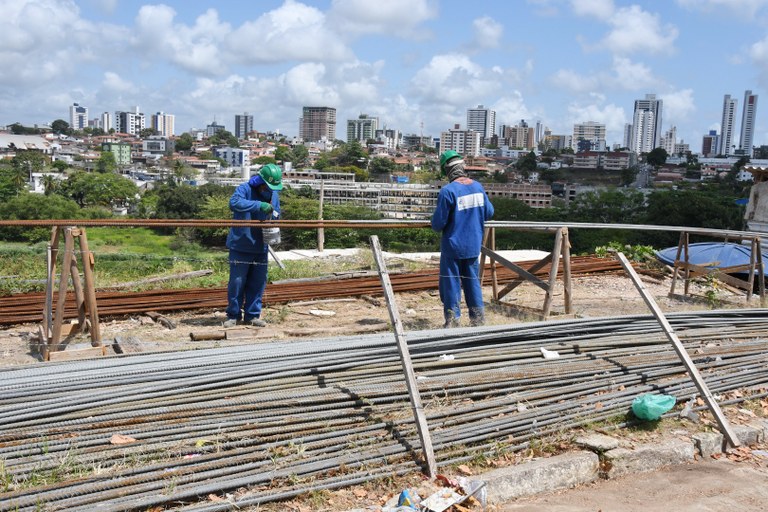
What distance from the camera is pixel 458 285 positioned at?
6574 millimetres

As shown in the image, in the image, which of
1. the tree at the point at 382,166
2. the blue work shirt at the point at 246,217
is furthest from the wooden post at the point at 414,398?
the tree at the point at 382,166

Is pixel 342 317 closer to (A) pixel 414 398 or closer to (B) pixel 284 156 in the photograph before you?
(A) pixel 414 398

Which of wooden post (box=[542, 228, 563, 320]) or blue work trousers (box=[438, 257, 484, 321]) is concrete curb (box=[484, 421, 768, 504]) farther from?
wooden post (box=[542, 228, 563, 320])

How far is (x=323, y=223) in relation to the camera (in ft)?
21.6

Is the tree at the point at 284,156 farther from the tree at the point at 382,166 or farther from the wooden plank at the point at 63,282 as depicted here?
the wooden plank at the point at 63,282

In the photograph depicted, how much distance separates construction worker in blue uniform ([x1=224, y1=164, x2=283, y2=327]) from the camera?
272 inches

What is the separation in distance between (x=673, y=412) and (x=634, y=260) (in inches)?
306

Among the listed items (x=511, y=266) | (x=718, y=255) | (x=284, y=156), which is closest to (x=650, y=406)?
(x=511, y=266)

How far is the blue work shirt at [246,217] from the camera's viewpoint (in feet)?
22.6

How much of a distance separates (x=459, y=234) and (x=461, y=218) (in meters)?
0.14

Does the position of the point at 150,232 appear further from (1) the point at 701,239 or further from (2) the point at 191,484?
(2) the point at 191,484

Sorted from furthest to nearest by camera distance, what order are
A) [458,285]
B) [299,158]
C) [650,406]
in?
[299,158]
[458,285]
[650,406]

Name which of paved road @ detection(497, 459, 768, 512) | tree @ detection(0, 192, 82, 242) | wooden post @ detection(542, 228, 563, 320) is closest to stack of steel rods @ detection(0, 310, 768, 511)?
paved road @ detection(497, 459, 768, 512)

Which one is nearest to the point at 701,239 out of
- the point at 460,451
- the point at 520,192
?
the point at 460,451
